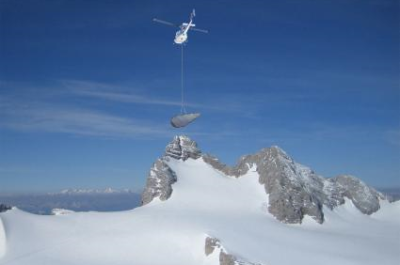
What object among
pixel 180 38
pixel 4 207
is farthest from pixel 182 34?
pixel 4 207

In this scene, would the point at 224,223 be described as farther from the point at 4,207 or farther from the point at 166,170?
the point at 4,207

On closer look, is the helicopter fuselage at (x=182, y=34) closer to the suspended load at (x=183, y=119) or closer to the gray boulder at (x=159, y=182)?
the suspended load at (x=183, y=119)

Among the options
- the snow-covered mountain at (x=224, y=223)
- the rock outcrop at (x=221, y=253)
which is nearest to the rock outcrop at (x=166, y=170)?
the snow-covered mountain at (x=224, y=223)

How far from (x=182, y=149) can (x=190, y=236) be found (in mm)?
38311

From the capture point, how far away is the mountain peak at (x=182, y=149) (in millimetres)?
102438

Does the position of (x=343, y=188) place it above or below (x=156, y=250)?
above

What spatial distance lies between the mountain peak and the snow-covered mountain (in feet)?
0.76

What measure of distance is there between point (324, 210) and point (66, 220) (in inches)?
1973

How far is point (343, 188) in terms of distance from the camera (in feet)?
343

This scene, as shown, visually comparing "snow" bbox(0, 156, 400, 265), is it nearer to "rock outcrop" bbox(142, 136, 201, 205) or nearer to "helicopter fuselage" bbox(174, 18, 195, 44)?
"rock outcrop" bbox(142, 136, 201, 205)

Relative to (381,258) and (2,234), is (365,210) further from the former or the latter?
(2,234)

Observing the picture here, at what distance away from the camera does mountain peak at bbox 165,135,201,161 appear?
10244 cm

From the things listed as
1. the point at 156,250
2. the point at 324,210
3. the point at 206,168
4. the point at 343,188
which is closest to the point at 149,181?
the point at 206,168

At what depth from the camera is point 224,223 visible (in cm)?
7356
